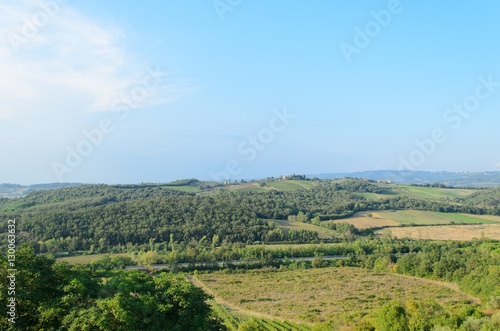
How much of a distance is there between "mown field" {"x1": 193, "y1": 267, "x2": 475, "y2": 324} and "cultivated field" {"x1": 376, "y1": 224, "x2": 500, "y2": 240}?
26233 millimetres

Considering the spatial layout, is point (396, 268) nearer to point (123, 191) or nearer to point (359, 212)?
point (359, 212)

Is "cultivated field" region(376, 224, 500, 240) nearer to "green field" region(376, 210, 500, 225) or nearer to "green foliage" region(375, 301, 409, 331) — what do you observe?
"green field" region(376, 210, 500, 225)

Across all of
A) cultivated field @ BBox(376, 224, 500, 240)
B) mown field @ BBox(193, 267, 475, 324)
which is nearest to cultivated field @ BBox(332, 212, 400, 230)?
cultivated field @ BBox(376, 224, 500, 240)

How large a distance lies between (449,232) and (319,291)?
49.6m

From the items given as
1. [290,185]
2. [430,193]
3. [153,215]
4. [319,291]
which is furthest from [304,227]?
[430,193]

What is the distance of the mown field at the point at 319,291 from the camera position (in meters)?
37.3

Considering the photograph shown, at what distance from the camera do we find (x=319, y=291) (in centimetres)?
4628

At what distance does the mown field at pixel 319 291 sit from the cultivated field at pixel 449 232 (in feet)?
86.1

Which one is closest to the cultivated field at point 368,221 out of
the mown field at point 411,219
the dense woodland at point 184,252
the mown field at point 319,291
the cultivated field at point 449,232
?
the mown field at point 411,219

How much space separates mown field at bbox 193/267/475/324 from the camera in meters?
37.3

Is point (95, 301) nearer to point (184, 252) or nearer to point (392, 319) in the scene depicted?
point (392, 319)

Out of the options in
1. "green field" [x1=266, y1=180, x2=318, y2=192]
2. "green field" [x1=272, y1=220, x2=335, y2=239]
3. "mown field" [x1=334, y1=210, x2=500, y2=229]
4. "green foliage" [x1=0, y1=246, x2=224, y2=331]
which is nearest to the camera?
"green foliage" [x1=0, y1=246, x2=224, y2=331]

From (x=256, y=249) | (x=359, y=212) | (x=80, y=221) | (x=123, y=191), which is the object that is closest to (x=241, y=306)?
(x=256, y=249)

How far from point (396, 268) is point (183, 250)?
116ft
